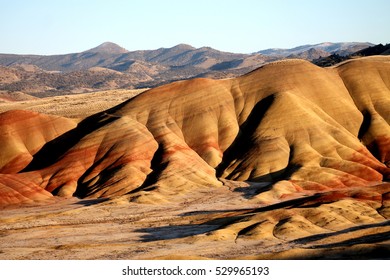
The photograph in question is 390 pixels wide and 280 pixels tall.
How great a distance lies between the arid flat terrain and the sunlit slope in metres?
0.31

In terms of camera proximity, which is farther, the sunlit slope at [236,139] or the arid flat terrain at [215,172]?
the sunlit slope at [236,139]

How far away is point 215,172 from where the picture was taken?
12656cm

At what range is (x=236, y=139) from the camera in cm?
13500

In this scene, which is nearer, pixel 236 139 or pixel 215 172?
pixel 215 172

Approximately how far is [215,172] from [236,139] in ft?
38.5

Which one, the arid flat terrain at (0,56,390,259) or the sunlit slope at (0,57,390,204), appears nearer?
the arid flat terrain at (0,56,390,259)

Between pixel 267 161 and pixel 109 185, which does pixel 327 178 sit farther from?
pixel 109 185

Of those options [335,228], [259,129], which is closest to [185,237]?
[335,228]

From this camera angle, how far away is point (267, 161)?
124062mm

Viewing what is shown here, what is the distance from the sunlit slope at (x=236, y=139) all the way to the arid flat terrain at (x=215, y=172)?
1.03 feet

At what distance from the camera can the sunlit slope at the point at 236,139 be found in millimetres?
118500

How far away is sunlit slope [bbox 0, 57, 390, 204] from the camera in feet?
389

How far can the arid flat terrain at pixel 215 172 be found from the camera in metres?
80.8

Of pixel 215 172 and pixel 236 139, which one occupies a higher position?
pixel 236 139
